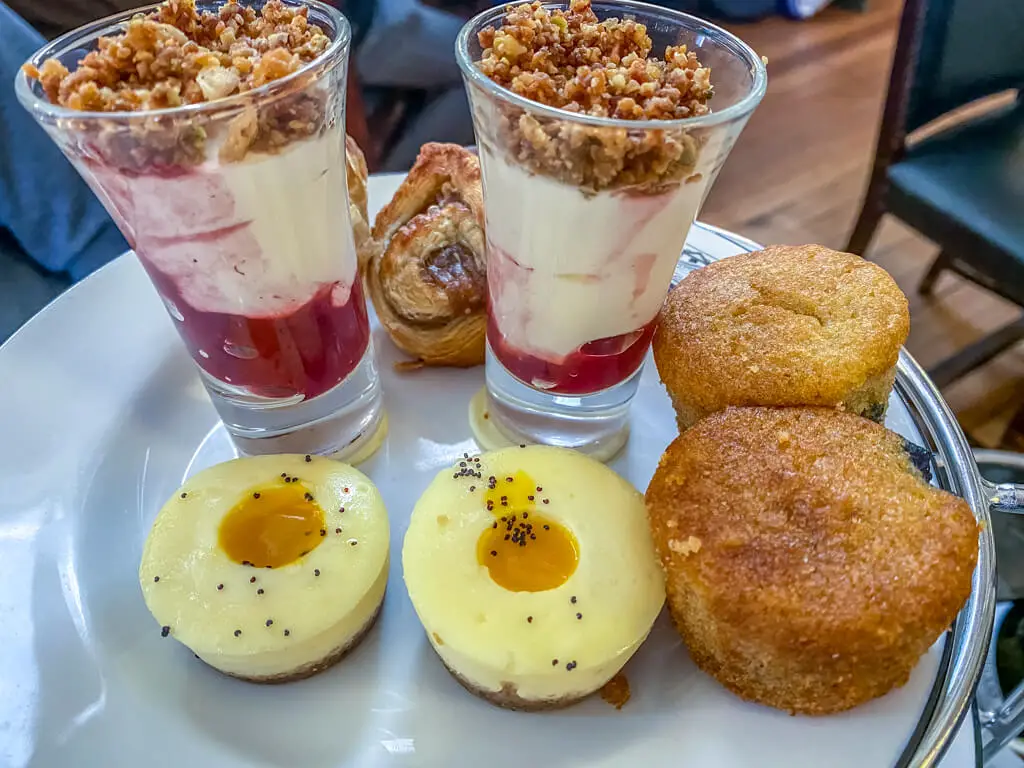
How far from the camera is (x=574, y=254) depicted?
1.00 meters

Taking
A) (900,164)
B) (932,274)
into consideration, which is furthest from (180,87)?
(932,274)

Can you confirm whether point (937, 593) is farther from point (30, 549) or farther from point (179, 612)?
point (30, 549)

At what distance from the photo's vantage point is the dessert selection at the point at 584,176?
35.2 inches

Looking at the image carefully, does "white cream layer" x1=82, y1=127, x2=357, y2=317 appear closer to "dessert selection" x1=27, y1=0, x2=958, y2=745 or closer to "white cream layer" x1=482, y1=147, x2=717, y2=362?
"dessert selection" x1=27, y1=0, x2=958, y2=745

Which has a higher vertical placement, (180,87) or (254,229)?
(180,87)

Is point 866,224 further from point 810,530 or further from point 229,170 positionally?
point 229,170

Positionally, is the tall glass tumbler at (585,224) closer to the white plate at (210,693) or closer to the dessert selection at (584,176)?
the dessert selection at (584,176)

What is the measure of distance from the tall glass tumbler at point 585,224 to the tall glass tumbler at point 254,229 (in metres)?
0.21

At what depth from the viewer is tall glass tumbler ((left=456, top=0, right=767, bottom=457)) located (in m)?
0.89

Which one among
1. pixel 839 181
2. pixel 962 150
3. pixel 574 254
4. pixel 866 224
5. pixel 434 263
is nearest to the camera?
pixel 574 254

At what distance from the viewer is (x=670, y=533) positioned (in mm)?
941

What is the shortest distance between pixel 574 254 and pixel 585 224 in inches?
2.1

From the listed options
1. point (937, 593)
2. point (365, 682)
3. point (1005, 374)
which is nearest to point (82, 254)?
point (365, 682)

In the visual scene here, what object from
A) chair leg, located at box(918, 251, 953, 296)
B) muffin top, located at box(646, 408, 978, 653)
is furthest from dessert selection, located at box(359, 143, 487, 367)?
chair leg, located at box(918, 251, 953, 296)
